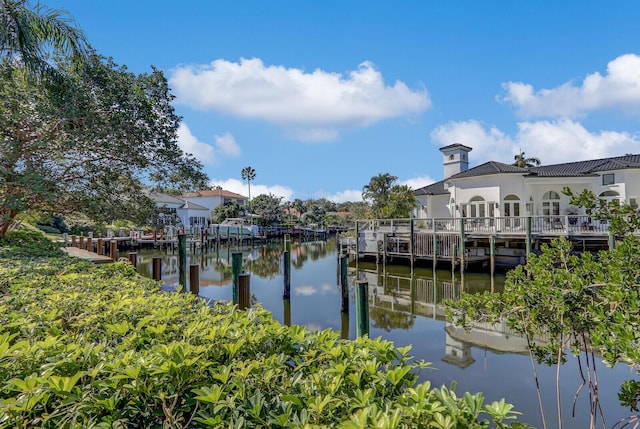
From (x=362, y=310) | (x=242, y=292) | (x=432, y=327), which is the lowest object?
(x=432, y=327)

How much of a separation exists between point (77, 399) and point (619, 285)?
335 centimetres

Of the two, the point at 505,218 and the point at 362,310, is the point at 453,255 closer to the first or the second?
the point at 505,218

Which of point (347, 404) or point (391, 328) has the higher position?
point (347, 404)

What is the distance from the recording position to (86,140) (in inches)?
427

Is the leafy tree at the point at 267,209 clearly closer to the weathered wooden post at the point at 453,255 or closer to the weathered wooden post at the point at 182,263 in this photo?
the weathered wooden post at the point at 453,255

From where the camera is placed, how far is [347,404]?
1865 millimetres

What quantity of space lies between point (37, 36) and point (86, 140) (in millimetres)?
2819

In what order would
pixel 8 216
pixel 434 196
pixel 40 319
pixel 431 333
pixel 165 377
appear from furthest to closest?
pixel 434 196
pixel 8 216
pixel 431 333
pixel 40 319
pixel 165 377

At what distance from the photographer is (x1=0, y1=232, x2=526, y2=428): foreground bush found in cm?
170

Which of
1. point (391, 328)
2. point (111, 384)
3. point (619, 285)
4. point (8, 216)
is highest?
point (8, 216)

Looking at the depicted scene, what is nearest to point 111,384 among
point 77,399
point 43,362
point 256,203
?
point 77,399

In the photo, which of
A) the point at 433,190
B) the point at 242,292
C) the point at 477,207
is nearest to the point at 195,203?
the point at 433,190

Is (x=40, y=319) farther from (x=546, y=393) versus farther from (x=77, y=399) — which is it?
(x=546, y=393)

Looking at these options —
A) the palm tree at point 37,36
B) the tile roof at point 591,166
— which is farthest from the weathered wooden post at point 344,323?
the tile roof at point 591,166
